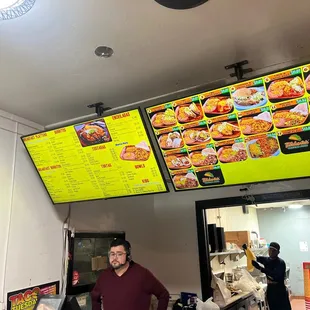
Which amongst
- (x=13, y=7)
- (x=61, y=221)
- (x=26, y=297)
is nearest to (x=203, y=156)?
(x=13, y=7)

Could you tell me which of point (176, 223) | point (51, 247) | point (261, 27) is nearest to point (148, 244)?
point (176, 223)

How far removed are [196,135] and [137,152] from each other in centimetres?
45

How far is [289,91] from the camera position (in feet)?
5.94

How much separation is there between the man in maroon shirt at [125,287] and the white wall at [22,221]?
575mm

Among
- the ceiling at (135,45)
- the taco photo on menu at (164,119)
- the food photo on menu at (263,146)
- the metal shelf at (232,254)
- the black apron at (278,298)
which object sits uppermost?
the ceiling at (135,45)

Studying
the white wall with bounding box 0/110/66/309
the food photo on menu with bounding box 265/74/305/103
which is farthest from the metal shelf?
the food photo on menu with bounding box 265/74/305/103

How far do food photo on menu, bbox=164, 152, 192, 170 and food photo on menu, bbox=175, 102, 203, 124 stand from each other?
250 mm

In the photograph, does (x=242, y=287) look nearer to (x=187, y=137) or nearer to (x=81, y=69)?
(x=187, y=137)

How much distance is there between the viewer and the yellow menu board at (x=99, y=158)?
2248 mm

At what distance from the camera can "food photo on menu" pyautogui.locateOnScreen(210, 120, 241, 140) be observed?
2008 mm

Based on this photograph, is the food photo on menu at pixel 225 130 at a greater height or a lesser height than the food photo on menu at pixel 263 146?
greater

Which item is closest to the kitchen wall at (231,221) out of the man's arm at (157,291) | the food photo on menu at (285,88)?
the man's arm at (157,291)

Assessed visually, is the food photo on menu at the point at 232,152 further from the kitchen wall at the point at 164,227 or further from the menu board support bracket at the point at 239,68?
the kitchen wall at the point at 164,227

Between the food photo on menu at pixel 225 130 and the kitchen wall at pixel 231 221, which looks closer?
the food photo on menu at pixel 225 130
